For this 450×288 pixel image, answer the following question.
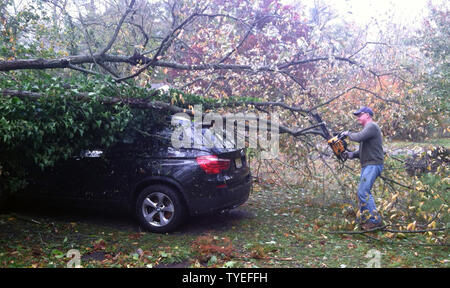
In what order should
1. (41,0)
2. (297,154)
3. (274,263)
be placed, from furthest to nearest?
(41,0) → (297,154) → (274,263)

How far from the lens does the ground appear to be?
15.4ft

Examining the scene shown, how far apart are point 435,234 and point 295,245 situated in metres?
2.05

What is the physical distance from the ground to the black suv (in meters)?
0.40

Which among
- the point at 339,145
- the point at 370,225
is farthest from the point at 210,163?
the point at 370,225

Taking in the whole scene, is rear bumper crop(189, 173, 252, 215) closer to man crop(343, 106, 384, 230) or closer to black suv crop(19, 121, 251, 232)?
black suv crop(19, 121, 251, 232)

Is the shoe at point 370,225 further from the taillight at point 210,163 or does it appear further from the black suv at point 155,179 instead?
the taillight at point 210,163

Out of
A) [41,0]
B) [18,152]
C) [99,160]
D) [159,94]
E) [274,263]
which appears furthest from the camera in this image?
[41,0]

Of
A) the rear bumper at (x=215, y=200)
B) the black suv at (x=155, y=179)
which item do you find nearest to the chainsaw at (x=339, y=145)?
the black suv at (x=155, y=179)

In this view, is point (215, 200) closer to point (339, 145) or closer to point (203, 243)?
point (203, 243)

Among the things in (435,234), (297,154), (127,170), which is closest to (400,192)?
(435,234)

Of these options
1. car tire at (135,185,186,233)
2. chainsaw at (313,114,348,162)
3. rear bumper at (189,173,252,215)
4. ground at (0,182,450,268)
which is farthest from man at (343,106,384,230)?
car tire at (135,185,186,233)

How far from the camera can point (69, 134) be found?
17.0 ft

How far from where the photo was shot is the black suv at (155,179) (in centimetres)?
555
